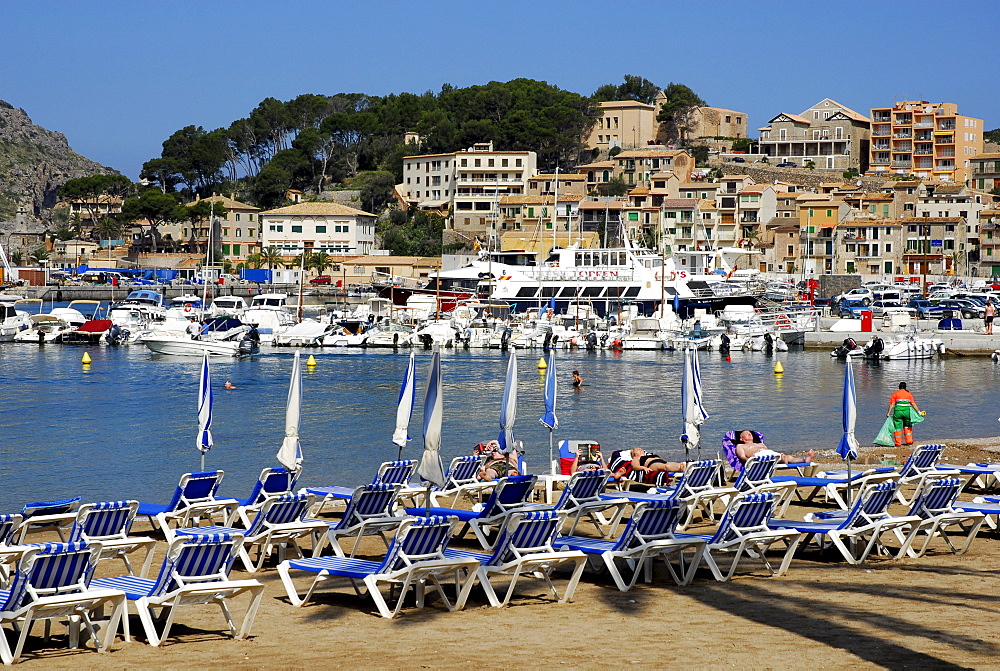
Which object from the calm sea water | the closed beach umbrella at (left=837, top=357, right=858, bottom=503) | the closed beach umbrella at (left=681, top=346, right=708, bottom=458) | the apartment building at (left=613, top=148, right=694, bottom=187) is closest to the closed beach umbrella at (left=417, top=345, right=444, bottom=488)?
the closed beach umbrella at (left=837, top=357, right=858, bottom=503)

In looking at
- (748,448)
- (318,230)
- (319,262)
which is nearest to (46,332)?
(748,448)

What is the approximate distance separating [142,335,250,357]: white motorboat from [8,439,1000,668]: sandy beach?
39100 mm

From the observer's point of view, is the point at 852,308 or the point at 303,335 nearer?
the point at 303,335

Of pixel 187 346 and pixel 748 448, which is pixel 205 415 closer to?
pixel 748 448

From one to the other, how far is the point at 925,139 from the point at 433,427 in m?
120

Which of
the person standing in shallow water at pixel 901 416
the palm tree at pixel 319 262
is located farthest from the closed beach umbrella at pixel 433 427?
the palm tree at pixel 319 262

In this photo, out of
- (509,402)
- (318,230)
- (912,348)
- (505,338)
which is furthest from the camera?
(318,230)

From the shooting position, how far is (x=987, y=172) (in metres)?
112

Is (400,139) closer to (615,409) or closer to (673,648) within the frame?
(615,409)

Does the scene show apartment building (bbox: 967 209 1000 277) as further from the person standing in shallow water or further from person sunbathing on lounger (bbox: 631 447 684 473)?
person sunbathing on lounger (bbox: 631 447 684 473)

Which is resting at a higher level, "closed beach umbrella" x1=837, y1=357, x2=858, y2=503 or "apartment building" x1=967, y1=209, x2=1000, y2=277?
"apartment building" x1=967, y1=209, x2=1000, y2=277

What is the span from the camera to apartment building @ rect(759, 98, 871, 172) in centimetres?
12344

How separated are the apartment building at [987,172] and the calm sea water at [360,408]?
7227 cm

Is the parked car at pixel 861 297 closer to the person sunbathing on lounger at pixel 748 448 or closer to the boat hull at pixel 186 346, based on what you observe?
the boat hull at pixel 186 346
